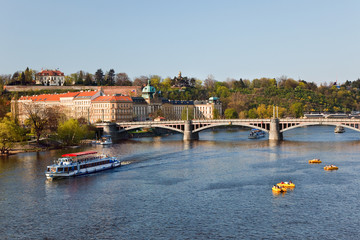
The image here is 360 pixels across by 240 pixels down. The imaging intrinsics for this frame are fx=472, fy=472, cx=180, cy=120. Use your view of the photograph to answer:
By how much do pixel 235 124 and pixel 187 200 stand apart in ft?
223

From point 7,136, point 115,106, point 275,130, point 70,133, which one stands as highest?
point 115,106

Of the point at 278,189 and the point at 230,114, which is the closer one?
the point at 278,189

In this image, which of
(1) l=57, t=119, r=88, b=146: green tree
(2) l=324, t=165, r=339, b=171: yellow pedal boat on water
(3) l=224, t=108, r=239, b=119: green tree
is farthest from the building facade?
(2) l=324, t=165, r=339, b=171: yellow pedal boat on water

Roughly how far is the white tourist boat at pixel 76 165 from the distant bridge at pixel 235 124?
155 ft

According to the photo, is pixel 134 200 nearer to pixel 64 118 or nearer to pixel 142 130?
pixel 64 118

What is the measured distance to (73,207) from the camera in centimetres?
4816

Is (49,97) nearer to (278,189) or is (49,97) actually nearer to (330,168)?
(330,168)

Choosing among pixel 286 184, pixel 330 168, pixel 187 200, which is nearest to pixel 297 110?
pixel 330 168

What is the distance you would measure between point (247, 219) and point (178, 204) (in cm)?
840

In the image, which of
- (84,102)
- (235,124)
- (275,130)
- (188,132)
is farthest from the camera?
(84,102)

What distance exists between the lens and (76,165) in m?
66.9

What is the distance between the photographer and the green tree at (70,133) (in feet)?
330

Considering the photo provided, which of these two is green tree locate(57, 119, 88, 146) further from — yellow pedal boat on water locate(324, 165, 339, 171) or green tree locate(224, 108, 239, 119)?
green tree locate(224, 108, 239, 119)

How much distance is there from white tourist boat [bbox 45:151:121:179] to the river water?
5.58 ft
